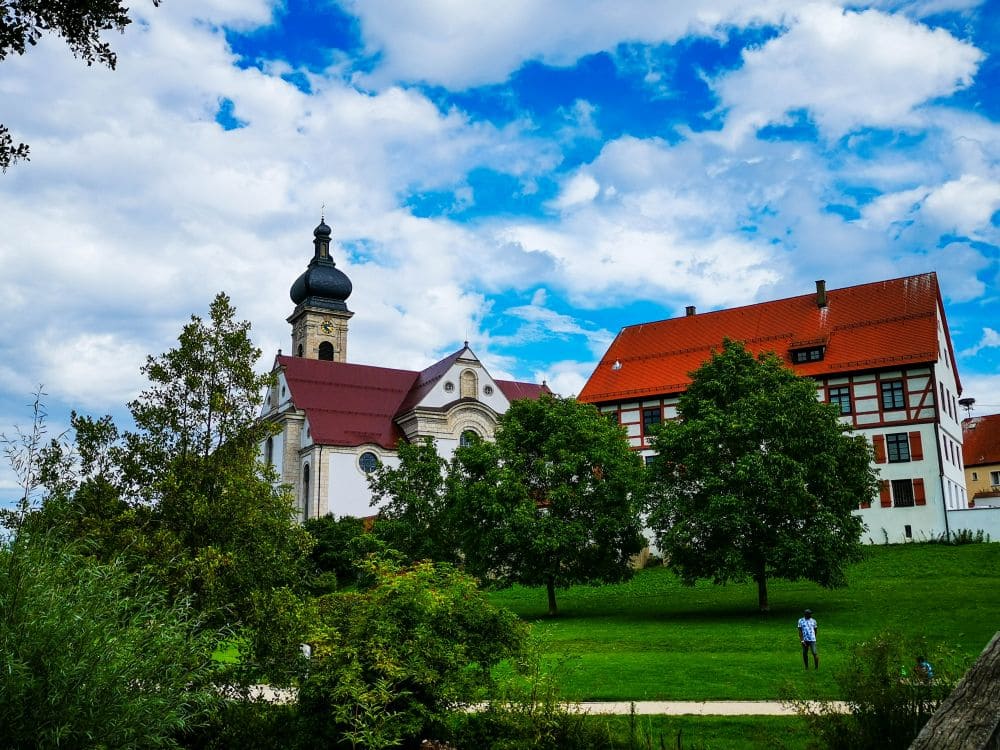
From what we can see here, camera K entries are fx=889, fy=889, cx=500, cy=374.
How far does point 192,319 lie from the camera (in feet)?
48.8

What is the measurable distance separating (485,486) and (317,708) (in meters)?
19.5

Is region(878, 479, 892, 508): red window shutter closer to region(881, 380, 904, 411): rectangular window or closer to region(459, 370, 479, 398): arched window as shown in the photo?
region(881, 380, 904, 411): rectangular window

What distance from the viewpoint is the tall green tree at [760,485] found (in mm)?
26688

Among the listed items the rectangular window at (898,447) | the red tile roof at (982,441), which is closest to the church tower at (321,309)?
the rectangular window at (898,447)

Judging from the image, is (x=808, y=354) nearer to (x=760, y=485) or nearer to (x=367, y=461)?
(x=760, y=485)

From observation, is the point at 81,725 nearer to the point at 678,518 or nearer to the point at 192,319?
the point at 192,319

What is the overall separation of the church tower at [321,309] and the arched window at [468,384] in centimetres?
1973

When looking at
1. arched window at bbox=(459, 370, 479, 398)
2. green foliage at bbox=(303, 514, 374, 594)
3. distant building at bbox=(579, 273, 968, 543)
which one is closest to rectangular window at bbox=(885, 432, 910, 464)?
distant building at bbox=(579, 273, 968, 543)

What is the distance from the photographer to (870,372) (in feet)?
135

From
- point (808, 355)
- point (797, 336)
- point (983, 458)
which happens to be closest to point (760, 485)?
point (808, 355)

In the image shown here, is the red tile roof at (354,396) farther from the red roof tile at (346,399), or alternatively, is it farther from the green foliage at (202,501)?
the green foliage at (202,501)

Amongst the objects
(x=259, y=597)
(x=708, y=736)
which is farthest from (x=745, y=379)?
(x=259, y=597)

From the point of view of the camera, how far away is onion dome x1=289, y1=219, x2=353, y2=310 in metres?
80.6

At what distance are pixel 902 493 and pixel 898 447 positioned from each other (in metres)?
2.07
